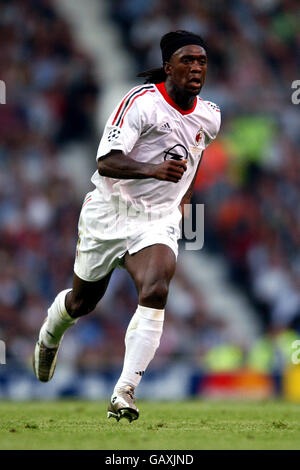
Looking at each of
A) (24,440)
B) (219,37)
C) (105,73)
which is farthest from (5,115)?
(24,440)

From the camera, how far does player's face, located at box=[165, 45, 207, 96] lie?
666 centimetres

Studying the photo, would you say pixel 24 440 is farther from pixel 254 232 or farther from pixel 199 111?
pixel 254 232

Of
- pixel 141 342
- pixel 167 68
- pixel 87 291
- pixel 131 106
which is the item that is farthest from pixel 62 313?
pixel 167 68

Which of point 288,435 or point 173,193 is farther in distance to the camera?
point 173,193

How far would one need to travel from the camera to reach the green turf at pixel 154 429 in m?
5.11

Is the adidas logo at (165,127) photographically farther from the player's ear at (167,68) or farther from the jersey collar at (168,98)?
the player's ear at (167,68)

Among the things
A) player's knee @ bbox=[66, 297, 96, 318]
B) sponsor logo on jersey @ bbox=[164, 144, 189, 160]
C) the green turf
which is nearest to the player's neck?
sponsor logo on jersey @ bbox=[164, 144, 189, 160]

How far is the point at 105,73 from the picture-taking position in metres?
17.3

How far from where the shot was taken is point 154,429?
599 cm

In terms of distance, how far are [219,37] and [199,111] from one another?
10.1m

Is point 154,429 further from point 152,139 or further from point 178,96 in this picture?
point 178,96
